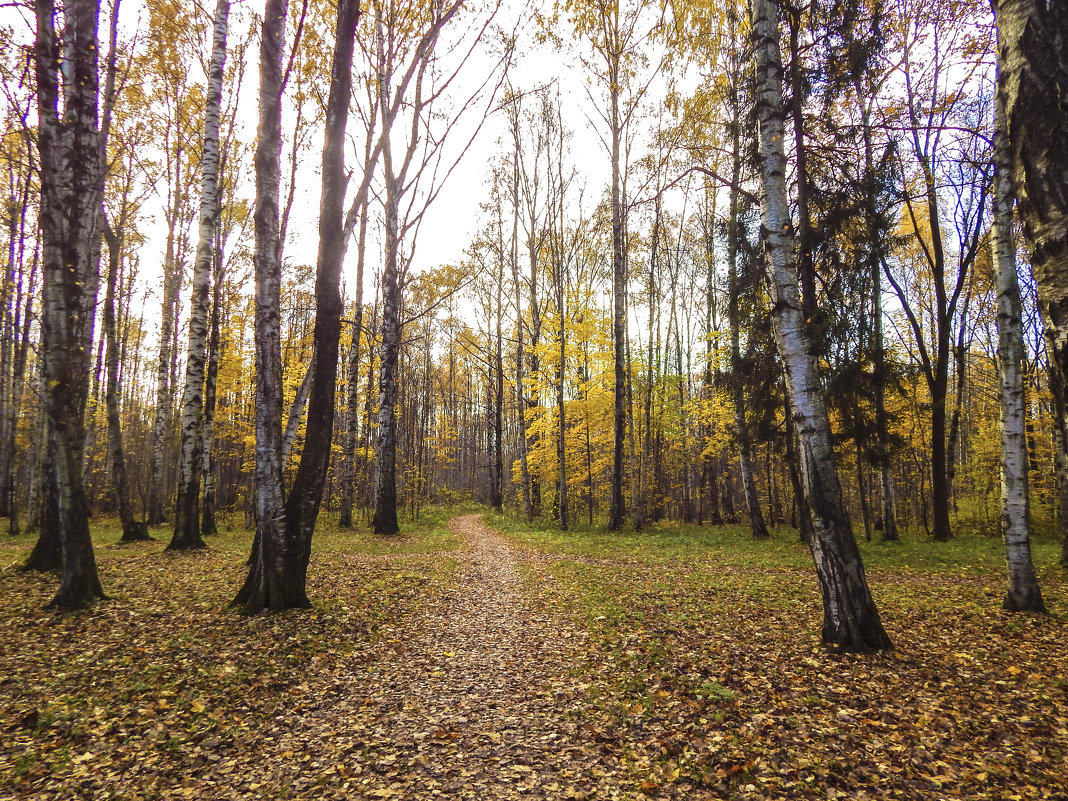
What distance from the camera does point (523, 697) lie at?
4289mm

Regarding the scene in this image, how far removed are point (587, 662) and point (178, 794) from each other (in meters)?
3.56

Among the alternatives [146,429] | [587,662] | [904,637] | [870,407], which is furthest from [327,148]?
[146,429]

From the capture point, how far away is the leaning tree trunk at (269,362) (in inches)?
239

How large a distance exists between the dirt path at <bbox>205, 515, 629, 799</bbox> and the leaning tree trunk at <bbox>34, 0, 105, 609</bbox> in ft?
14.5

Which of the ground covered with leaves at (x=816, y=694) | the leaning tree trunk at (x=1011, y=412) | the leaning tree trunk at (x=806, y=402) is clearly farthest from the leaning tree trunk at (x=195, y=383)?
the leaning tree trunk at (x=1011, y=412)

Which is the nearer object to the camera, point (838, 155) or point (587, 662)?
point (587, 662)

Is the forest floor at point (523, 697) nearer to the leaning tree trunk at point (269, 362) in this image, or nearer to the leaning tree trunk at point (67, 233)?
the leaning tree trunk at point (269, 362)

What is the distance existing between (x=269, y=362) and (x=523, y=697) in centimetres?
532

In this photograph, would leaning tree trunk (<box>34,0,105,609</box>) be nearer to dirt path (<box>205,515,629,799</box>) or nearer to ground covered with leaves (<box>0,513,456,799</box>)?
ground covered with leaves (<box>0,513,456,799</box>)

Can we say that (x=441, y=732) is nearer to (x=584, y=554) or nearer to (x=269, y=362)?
(x=269, y=362)

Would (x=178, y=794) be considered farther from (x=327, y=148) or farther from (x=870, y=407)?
(x=870, y=407)

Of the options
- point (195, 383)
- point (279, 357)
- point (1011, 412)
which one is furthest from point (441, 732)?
point (195, 383)

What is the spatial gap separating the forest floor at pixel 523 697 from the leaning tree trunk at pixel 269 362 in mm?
447

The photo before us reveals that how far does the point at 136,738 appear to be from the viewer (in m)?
3.42
